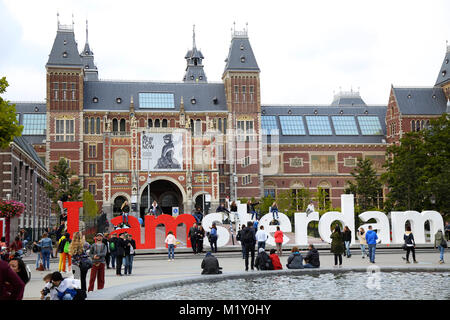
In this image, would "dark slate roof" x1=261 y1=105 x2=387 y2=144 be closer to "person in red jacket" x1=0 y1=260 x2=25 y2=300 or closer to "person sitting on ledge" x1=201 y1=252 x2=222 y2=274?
"person sitting on ledge" x1=201 y1=252 x2=222 y2=274

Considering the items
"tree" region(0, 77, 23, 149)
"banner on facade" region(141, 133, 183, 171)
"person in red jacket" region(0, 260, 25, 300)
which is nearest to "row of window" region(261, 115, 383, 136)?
"banner on facade" region(141, 133, 183, 171)

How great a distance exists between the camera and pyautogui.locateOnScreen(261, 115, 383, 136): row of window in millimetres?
64750

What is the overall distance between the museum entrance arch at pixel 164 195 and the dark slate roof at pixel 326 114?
12.6 meters

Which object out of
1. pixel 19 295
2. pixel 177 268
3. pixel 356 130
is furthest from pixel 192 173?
pixel 19 295

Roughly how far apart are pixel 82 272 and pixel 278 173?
52226 millimetres

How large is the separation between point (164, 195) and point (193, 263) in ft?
133

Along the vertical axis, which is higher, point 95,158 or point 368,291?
point 95,158

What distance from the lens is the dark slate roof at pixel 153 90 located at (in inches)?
2362

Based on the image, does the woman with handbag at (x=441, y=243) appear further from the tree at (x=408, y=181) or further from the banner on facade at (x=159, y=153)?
the banner on facade at (x=159, y=153)

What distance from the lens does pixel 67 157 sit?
56.8 metres

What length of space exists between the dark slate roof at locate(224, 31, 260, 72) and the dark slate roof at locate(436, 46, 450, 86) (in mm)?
21381

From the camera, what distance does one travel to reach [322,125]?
65625mm

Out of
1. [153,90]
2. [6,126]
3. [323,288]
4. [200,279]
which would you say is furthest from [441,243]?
[153,90]
